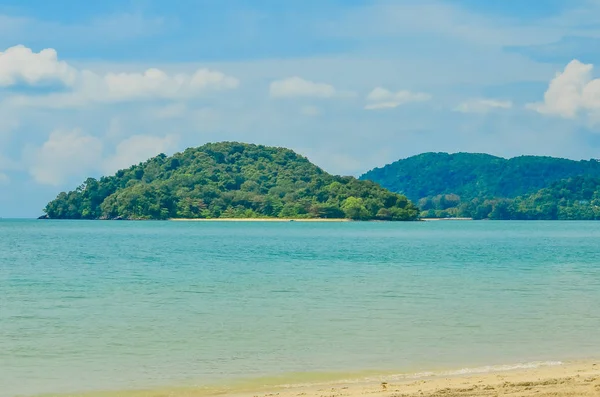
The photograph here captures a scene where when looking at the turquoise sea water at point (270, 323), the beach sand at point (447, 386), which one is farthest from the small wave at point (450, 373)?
the turquoise sea water at point (270, 323)

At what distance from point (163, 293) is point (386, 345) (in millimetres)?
14130

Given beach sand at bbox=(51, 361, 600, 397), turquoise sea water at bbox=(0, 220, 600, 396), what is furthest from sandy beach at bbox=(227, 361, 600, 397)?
turquoise sea water at bbox=(0, 220, 600, 396)

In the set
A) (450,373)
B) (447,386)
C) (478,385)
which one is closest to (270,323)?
(450,373)

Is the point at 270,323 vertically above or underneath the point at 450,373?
above

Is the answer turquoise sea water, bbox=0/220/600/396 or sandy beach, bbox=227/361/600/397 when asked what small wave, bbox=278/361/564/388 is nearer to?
sandy beach, bbox=227/361/600/397

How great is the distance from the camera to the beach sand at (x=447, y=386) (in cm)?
1257

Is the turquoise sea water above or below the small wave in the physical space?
above

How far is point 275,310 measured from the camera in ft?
83.0

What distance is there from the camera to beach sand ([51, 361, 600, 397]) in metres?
12.6

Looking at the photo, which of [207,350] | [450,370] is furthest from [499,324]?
[207,350]

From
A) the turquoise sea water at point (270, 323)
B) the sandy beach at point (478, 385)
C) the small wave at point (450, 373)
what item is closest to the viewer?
the sandy beach at point (478, 385)

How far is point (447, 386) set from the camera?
528 inches

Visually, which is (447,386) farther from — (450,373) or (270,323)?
(270,323)

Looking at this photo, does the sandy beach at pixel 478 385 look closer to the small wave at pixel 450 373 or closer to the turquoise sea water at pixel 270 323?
the small wave at pixel 450 373
